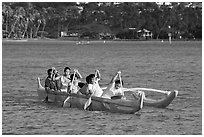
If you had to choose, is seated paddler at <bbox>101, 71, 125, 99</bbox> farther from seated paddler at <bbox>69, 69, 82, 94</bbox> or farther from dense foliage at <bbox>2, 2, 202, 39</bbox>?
dense foliage at <bbox>2, 2, 202, 39</bbox>

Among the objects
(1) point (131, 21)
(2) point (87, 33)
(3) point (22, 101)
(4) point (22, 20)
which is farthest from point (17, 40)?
(3) point (22, 101)

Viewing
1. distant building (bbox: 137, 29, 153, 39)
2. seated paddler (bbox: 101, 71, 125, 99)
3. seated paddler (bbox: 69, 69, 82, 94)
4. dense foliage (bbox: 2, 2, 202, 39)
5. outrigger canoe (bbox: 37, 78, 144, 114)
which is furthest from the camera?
distant building (bbox: 137, 29, 153, 39)

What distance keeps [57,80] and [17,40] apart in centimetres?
11120

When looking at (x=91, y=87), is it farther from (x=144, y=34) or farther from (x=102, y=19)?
(x=102, y=19)

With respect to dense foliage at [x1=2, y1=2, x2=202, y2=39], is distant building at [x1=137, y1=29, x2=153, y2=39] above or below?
below

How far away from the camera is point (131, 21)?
416 ft

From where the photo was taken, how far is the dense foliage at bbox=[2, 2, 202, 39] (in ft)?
396

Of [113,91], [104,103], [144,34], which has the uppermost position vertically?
[113,91]

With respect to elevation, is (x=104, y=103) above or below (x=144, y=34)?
above

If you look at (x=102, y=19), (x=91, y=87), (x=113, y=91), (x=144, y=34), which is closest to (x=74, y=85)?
(x=91, y=87)

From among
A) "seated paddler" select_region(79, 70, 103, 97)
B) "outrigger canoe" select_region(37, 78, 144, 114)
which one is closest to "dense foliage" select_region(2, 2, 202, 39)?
"outrigger canoe" select_region(37, 78, 144, 114)

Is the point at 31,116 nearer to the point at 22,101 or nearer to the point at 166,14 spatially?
the point at 22,101

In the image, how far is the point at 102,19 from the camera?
5177 inches

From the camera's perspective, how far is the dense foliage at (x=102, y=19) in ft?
396
